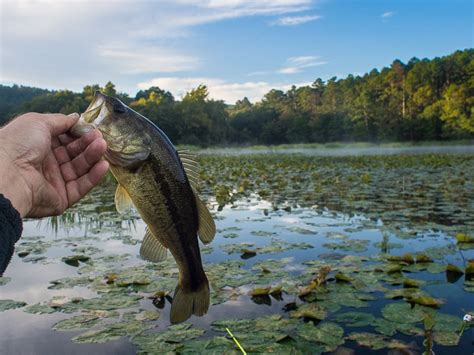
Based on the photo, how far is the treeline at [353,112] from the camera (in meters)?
55.6

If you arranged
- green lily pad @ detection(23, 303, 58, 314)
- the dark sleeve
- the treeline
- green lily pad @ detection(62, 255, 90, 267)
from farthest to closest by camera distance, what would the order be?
the treeline, green lily pad @ detection(62, 255, 90, 267), green lily pad @ detection(23, 303, 58, 314), the dark sleeve

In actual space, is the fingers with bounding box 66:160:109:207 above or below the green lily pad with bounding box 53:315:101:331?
above

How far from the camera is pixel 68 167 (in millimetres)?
2213

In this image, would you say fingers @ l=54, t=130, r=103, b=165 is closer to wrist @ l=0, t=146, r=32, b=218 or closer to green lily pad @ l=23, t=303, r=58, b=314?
wrist @ l=0, t=146, r=32, b=218

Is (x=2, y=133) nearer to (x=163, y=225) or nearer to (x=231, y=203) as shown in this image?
(x=163, y=225)

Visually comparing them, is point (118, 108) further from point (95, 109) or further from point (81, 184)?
point (81, 184)

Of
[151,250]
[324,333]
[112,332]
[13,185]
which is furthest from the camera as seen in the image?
[112,332]

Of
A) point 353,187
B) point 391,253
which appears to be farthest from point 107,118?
point 353,187

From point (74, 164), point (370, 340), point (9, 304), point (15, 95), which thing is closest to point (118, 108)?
point (74, 164)

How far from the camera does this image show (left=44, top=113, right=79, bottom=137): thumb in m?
1.94

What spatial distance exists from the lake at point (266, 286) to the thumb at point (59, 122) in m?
1.62

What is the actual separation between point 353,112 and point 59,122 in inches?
2776

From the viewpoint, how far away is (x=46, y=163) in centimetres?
212

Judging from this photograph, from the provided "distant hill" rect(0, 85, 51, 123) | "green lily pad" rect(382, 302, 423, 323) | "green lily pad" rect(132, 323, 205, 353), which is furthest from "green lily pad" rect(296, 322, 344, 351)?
"distant hill" rect(0, 85, 51, 123)
